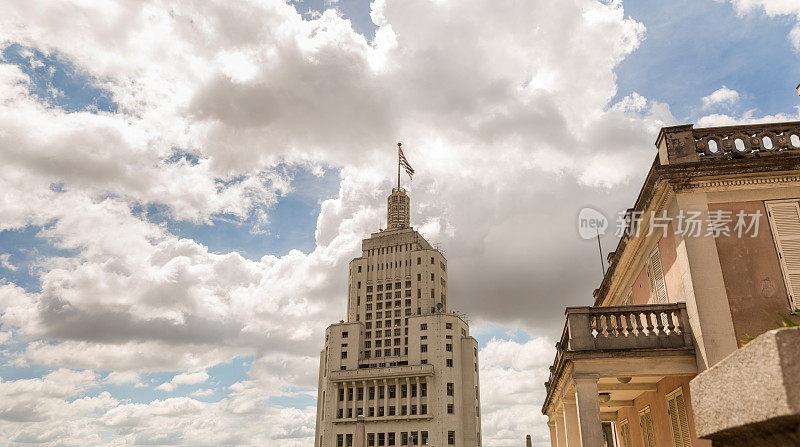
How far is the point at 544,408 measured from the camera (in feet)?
68.2

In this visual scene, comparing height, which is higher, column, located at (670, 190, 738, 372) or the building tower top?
the building tower top

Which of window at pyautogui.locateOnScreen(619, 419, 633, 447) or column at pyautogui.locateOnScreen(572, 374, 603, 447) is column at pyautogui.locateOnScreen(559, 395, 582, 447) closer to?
column at pyautogui.locateOnScreen(572, 374, 603, 447)

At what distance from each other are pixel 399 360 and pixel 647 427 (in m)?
78.9

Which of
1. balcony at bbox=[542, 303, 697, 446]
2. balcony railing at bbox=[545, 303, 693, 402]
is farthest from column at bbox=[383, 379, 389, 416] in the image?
balcony railing at bbox=[545, 303, 693, 402]

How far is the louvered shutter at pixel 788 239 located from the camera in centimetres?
1134

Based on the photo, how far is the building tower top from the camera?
4417 inches

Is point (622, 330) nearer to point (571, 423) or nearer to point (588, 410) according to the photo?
point (588, 410)

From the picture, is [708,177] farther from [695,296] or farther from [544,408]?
[544,408]

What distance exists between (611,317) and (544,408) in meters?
9.68

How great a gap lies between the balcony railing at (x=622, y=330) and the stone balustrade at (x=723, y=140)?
3.23 metres

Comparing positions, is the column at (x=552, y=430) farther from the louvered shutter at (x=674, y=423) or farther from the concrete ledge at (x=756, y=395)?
the concrete ledge at (x=756, y=395)

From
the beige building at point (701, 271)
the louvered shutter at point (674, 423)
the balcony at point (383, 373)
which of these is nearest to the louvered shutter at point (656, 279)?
the beige building at point (701, 271)

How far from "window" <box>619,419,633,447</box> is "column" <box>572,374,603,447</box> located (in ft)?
24.5

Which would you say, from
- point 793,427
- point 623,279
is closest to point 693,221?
point 623,279
